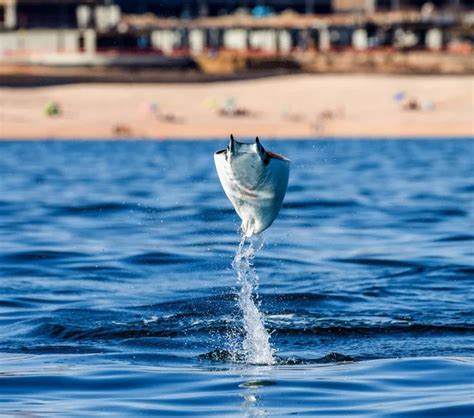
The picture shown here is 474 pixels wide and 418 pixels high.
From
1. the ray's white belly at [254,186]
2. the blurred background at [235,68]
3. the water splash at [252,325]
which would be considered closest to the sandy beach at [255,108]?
the blurred background at [235,68]

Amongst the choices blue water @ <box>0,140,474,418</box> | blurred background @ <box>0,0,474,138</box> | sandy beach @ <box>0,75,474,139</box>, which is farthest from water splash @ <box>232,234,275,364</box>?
blurred background @ <box>0,0,474,138</box>

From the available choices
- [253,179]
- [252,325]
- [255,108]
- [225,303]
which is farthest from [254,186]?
[255,108]

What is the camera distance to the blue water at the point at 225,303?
10570mm

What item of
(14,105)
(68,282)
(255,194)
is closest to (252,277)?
(68,282)

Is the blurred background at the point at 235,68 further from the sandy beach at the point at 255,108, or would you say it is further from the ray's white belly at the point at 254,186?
the ray's white belly at the point at 254,186

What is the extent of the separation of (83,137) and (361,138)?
12.9 m

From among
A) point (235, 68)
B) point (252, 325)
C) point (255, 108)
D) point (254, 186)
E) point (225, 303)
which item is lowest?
point (255, 108)

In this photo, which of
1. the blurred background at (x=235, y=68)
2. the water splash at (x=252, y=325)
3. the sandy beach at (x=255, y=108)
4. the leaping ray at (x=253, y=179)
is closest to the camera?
the leaping ray at (x=253, y=179)

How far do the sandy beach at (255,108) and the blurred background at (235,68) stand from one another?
112 mm

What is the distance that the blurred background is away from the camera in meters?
69.9

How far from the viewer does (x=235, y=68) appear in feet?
299

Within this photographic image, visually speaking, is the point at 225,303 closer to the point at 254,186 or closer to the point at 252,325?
the point at 252,325

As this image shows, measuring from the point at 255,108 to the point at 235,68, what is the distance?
52.0 feet

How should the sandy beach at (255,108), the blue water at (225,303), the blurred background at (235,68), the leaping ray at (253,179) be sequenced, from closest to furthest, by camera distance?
1. the blue water at (225,303)
2. the leaping ray at (253,179)
3. the sandy beach at (255,108)
4. the blurred background at (235,68)
